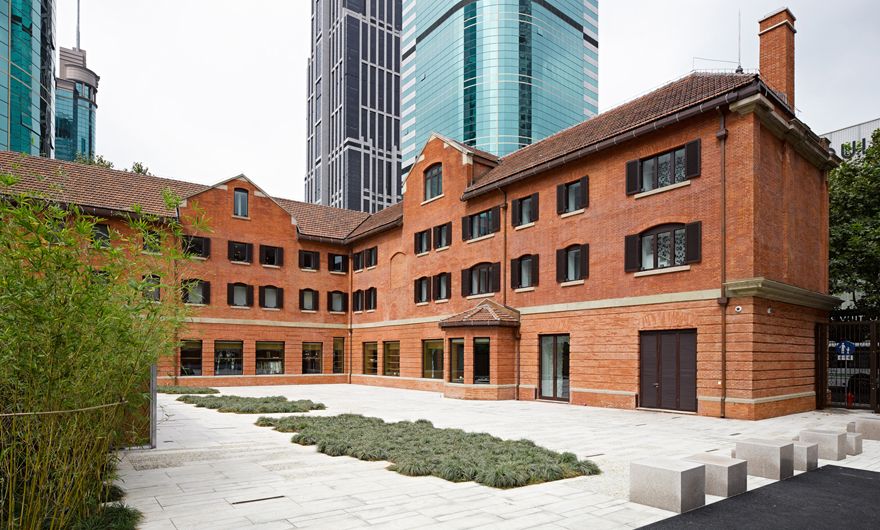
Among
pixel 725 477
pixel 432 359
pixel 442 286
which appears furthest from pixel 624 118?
pixel 725 477

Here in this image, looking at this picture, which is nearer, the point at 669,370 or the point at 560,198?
the point at 669,370

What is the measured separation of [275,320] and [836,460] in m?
28.2

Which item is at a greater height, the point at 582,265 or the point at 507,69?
the point at 507,69

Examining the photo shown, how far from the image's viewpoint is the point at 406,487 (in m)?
7.84

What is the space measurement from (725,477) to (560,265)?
14.3 m

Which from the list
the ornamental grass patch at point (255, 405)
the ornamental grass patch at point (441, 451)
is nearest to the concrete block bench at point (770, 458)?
the ornamental grass patch at point (441, 451)

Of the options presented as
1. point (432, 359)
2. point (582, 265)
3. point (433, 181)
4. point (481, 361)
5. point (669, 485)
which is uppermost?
point (433, 181)

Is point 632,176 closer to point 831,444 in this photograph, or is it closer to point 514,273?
point 514,273

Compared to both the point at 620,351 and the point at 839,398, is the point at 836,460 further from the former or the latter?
the point at 839,398

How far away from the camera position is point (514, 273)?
23.6 metres

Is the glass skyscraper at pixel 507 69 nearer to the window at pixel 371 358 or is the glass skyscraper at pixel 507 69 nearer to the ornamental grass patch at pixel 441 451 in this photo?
the window at pixel 371 358

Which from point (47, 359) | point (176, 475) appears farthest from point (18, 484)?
point (176, 475)

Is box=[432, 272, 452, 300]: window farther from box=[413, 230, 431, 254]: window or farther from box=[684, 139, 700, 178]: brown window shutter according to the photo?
box=[684, 139, 700, 178]: brown window shutter

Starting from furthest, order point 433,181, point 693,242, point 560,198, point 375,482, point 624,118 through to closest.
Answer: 1. point 433,181
2. point 560,198
3. point 624,118
4. point 693,242
5. point 375,482
